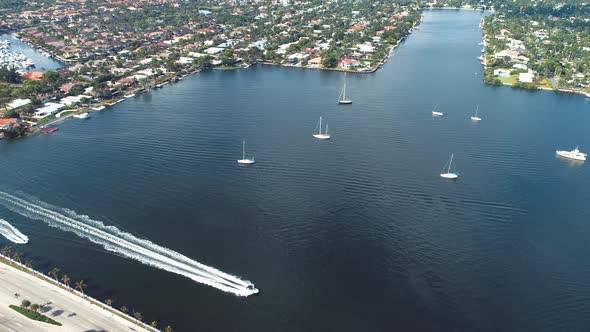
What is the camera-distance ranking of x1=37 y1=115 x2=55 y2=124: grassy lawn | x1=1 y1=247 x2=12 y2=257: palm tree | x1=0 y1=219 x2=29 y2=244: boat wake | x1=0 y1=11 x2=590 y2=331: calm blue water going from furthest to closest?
x1=37 y1=115 x2=55 y2=124: grassy lawn
x1=0 y1=219 x2=29 y2=244: boat wake
x1=1 y1=247 x2=12 y2=257: palm tree
x1=0 y1=11 x2=590 y2=331: calm blue water

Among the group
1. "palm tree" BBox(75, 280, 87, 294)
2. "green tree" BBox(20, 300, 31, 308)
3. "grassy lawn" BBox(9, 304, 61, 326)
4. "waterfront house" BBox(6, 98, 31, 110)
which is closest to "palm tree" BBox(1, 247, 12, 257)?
"grassy lawn" BBox(9, 304, 61, 326)

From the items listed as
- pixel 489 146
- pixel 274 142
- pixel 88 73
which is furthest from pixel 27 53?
pixel 489 146

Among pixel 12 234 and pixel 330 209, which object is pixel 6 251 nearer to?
pixel 12 234

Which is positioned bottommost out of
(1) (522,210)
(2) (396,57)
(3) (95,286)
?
(3) (95,286)

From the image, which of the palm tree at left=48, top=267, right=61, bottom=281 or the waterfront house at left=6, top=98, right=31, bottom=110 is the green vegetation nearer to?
the palm tree at left=48, top=267, right=61, bottom=281

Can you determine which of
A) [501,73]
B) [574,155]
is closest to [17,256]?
[574,155]

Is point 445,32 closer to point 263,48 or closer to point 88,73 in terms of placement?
point 263,48

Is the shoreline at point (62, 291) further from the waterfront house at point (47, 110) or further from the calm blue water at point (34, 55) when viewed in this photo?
the calm blue water at point (34, 55)

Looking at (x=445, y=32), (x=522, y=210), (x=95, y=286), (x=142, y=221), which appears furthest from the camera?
(x=445, y=32)
